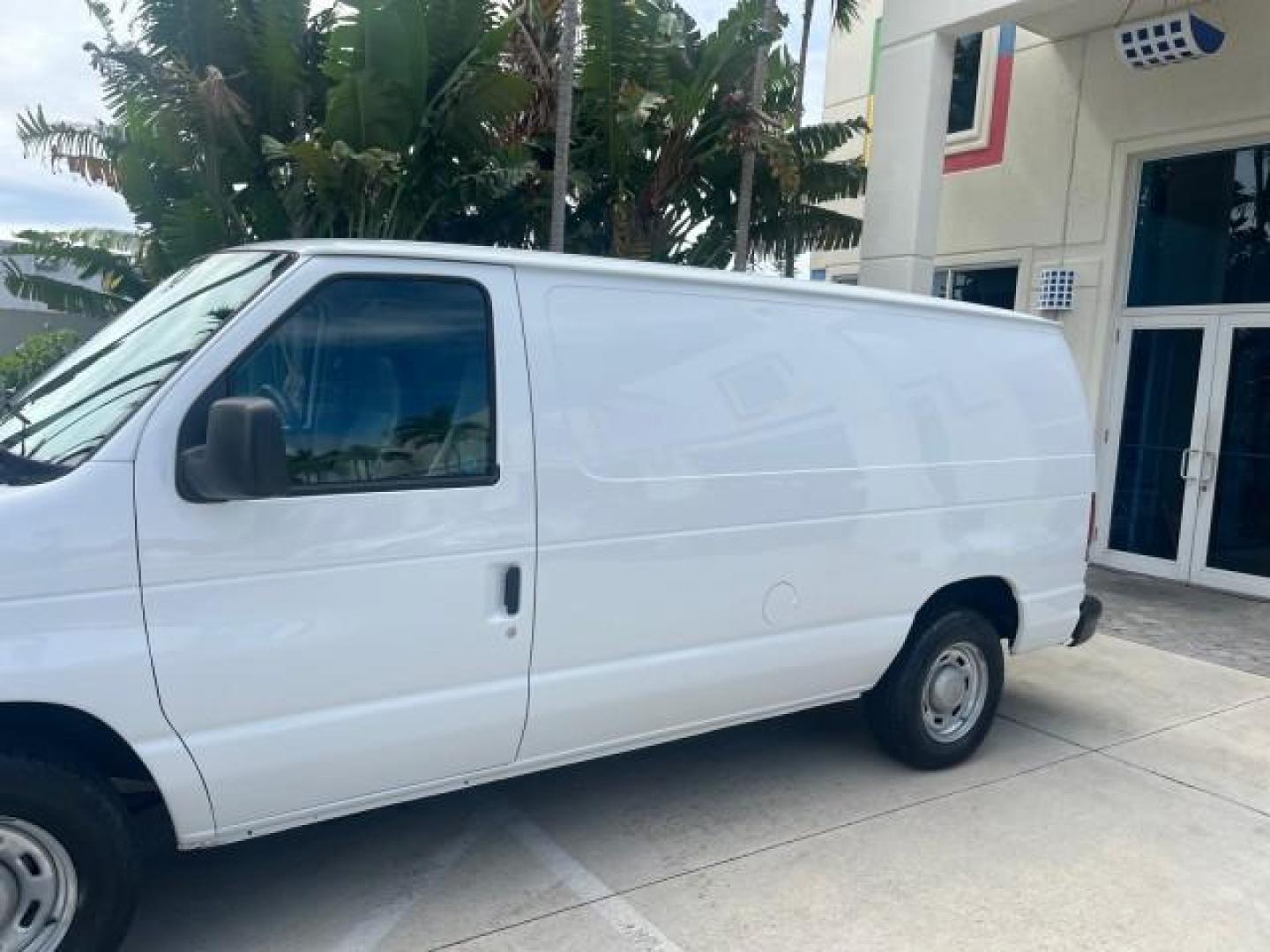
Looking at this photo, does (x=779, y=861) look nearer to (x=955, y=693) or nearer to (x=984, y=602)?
(x=955, y=693)

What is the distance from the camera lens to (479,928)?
3.25 metres

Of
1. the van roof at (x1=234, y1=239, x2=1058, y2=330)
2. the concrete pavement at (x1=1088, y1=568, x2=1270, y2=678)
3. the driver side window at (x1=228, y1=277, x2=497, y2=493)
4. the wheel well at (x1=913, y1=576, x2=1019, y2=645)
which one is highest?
the van roof at (x1=234, y1=239, x2=1058, y2=330)

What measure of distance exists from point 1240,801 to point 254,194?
877cm

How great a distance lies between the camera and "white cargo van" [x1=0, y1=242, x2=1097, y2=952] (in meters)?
2.62

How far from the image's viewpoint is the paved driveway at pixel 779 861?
3.28 m

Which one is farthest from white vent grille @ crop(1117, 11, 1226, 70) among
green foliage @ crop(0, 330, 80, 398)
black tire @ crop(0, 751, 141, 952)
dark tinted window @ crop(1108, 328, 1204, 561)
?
green foliage @ crop(0, 330, 80, 398)

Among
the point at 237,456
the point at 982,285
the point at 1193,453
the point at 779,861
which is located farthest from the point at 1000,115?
the point at 237,456

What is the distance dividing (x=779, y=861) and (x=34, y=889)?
8.01 ft

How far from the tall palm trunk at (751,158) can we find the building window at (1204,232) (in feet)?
12.1

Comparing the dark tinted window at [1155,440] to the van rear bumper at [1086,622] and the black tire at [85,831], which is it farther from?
the black tire at [85,831]

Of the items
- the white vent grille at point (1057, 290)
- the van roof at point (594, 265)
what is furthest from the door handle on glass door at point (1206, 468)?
the van roof at point (594, 265)

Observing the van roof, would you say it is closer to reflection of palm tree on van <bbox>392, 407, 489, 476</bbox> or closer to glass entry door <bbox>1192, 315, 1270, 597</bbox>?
reflection of palm tree on van <bbox>392, 407, 489, 476</bbox>

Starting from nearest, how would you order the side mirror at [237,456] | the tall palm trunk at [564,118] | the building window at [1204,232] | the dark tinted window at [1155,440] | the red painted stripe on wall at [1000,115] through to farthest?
the side mirror at [237,456] < the tall palm trunk at [564,118] < the building window at [1204,232] < the dark tinted window at [1155,440] < the red painted stripe on wall at [1000,115]

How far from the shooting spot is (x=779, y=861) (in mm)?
3762
